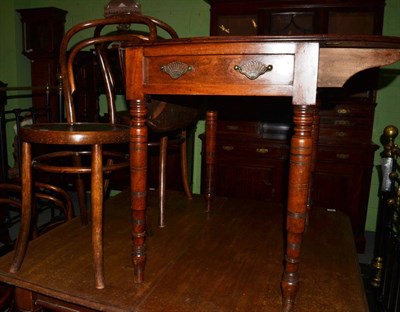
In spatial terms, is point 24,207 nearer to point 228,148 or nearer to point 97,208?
point 97,208

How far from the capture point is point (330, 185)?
3428 millimetres

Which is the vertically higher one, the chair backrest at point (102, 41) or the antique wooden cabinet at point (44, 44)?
the antique wooden cabinet at point (44, 44)

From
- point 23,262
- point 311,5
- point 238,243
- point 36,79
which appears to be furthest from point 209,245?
point 36,79

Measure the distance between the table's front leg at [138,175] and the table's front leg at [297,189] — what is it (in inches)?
18.8

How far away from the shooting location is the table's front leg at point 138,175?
1.18 meters

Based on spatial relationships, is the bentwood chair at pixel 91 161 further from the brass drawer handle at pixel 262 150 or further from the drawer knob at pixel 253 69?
the brass drawer handle at pixel 262 150

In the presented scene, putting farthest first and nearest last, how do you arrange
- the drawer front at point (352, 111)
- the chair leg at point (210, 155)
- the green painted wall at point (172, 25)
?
1. the green painted wall at point (172, 25)
2. the drawer front at point (352, 111)
3. the chair leg at point (210, 155)

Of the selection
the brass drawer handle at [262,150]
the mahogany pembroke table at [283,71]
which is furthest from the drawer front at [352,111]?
the mahogany pembroke table at [283,71]

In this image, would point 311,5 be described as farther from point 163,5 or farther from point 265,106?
point 163,5

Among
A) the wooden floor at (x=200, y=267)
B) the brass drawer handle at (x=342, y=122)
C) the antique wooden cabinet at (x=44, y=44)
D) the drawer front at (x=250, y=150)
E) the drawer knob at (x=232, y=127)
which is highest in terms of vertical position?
the antique wooden cabinet at (x=44, y=44)

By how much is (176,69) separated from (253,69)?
0.24 meters

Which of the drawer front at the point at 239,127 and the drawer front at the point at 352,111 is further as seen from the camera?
the drawer front at the point at 239,127

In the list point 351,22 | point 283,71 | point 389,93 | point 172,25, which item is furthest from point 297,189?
point 172,25

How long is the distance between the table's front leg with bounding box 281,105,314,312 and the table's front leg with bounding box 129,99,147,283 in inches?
18.8
